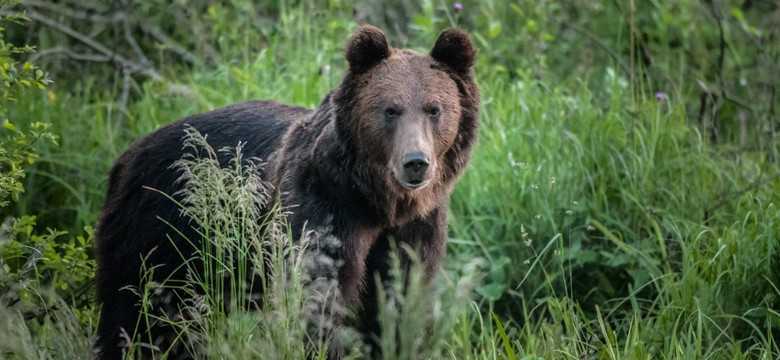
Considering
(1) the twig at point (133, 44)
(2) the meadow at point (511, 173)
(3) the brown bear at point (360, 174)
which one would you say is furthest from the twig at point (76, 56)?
(3) the brown bear at point (360, 174)

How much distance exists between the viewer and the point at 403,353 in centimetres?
315

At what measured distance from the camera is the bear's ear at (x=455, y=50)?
4875 mm

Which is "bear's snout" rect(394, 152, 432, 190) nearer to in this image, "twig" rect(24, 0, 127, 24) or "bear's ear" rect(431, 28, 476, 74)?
"bear's ear" rect(431, 28, 476, 74)

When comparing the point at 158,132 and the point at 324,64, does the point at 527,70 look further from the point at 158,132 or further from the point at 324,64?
the point at 158,132

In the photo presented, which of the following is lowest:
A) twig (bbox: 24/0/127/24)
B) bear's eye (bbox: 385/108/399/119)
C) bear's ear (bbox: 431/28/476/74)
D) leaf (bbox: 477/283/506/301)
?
leaf (bbox: 477/283/506/301)

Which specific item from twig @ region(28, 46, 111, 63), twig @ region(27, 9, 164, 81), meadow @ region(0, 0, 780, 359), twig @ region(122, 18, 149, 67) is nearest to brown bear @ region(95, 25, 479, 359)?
meadow @ region(0, 0, 780, 359)

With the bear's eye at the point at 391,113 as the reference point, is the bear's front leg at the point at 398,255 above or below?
below

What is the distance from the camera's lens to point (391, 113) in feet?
15.6

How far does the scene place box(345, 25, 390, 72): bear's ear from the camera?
4805 mm

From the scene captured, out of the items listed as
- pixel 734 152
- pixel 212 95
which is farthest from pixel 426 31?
pixel 734 152

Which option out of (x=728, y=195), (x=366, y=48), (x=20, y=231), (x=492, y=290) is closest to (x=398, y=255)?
(x=366, y=48)

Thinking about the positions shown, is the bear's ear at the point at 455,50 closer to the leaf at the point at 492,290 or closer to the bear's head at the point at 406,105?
the bear's head at the point at 406,105

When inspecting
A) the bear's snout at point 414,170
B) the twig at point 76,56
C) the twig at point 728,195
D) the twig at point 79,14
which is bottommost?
the twig at point 728,195

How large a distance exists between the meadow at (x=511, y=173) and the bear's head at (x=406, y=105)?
1.61ft
